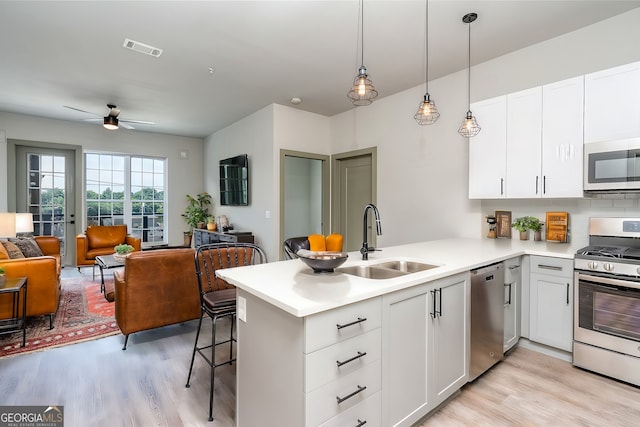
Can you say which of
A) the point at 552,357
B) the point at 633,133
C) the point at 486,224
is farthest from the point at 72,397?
the point at 633,133

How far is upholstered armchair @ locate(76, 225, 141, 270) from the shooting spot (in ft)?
17.0

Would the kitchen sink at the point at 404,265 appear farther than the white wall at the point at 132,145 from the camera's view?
No

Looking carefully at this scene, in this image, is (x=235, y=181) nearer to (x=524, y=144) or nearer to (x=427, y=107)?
(x=427, y=107)

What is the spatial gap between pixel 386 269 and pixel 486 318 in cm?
86

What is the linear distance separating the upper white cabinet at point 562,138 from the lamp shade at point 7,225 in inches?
213

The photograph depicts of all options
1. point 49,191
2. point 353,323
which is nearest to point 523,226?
point 353,323

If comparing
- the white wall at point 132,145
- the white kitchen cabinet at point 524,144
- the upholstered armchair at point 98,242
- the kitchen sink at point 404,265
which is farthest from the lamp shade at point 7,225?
the white kitchen cabinet at point 524,144

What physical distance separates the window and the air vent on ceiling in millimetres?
4360

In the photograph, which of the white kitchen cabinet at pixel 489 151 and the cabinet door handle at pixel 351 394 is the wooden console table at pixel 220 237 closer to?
the white kitchen cabinet at pixel 489 151

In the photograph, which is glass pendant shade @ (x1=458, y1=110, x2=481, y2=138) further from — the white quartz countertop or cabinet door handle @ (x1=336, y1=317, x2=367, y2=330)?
cabinet door handle @ (x1=336, y1=317, x2=367, y2=330)

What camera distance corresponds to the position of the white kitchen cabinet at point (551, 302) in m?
2.45

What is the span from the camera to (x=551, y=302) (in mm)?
2537

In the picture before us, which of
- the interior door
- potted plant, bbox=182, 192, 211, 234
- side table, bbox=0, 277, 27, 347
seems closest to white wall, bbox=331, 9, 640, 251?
potted plant, bbox=182, 192, 211, 234

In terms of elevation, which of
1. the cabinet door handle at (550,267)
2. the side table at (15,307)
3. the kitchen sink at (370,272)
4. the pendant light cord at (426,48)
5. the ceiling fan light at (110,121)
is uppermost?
the pendant light cord at (426,48)
